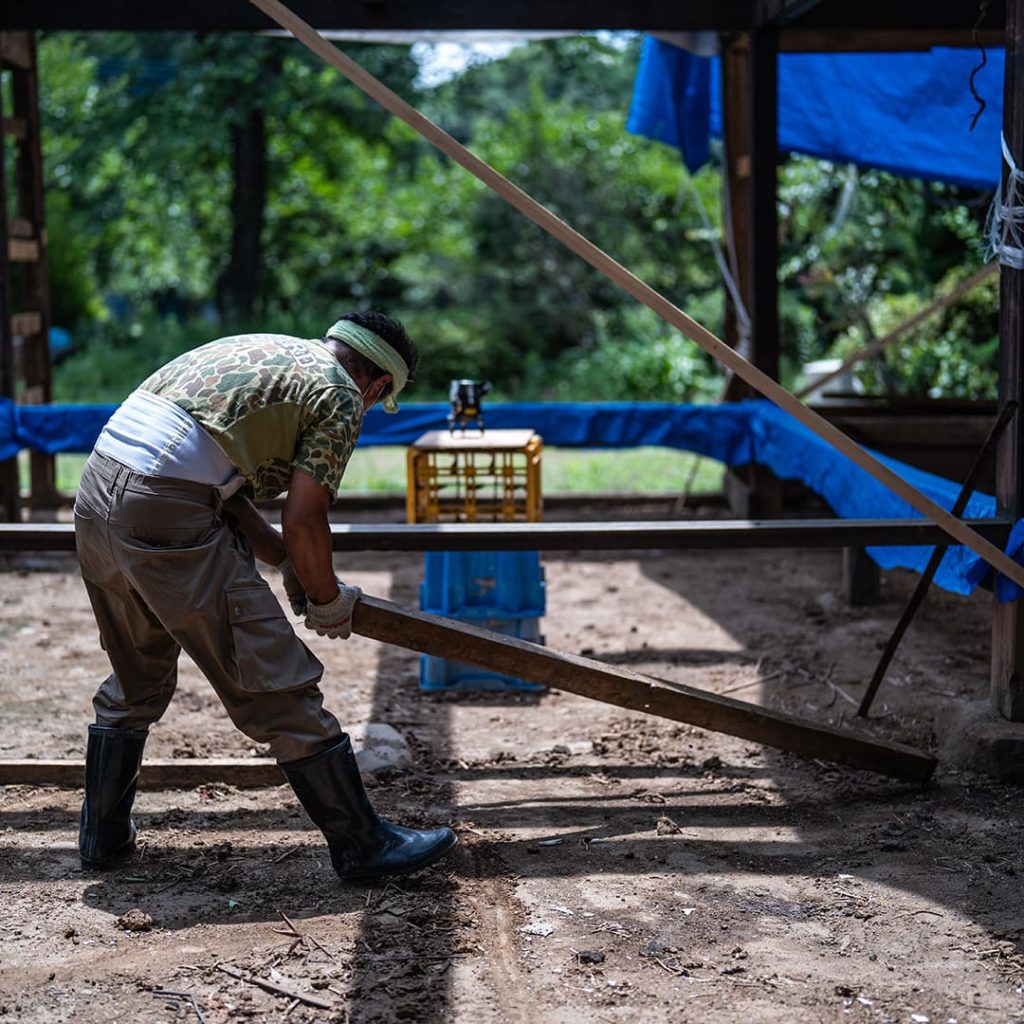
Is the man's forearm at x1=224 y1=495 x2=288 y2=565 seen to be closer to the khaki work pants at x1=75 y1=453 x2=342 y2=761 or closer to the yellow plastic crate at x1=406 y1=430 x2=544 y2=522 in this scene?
the khaki work pants at x1=75 y1=453 x2=342 y2=761

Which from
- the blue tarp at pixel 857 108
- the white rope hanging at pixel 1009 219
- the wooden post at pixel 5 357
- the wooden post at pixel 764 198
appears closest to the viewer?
the white rope hanging at pixel 1009 219

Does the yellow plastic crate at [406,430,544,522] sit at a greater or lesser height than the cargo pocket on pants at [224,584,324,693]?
greater

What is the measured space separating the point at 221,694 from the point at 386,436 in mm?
4662

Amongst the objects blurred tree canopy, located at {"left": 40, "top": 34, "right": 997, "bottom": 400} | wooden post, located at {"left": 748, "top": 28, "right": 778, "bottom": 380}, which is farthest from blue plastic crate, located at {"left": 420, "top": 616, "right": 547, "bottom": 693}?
blurred tree canopy, located at {"left": 40, "top": 34, "right": 997, "bottom": 400}

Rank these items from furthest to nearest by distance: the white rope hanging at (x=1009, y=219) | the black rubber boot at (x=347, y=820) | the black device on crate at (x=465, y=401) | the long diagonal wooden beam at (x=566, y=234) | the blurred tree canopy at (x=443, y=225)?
the blurred tree canopy at (x=443, y=225) < the black device on crate at (x=465, y=401) < the white rope hanging at (x=1009, y=219) < the long diagonal wooden beam at (x=566, y=234) < the black rubber boot at (x=347, y=820)

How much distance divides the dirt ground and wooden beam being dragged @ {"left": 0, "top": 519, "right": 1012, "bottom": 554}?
0.78 metres

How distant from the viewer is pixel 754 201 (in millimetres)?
8141

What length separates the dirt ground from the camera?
10.1ft

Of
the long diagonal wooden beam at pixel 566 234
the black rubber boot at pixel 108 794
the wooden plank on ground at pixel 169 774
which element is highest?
the long diagonal wooden beam at pixel 566 234

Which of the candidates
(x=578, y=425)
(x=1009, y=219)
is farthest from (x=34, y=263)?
(x=1009, y=219)

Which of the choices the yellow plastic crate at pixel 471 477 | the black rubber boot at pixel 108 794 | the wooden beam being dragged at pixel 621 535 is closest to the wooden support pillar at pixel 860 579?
the yellow plastic crate at pixel 471 477

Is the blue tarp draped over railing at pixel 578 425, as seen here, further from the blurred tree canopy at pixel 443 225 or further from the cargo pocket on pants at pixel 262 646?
the cargo pocket on pants at pixel 262 646

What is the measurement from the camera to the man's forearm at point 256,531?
3779 millimetres

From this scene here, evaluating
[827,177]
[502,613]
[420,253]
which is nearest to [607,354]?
[827,177]
